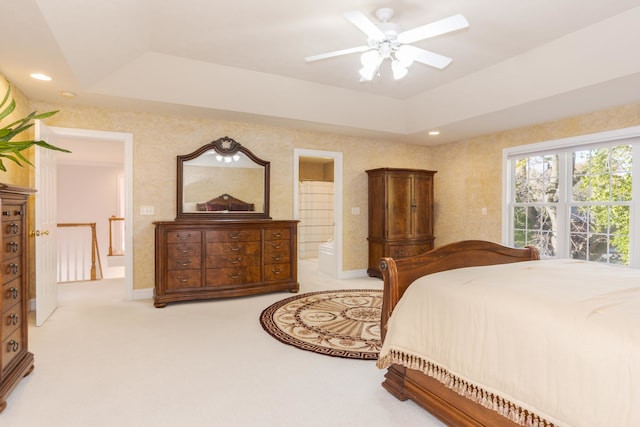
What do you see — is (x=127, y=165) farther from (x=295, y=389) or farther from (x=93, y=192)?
(x=93, y=192)

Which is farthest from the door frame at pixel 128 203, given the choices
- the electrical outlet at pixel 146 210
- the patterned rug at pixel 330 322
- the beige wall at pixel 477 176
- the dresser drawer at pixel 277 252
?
the beige wall at pixel 477 176

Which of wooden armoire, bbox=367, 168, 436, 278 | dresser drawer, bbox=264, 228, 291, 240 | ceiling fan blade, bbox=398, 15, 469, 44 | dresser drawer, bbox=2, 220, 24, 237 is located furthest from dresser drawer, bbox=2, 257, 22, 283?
wooden armoire, bbox=367, 168, 436, 278

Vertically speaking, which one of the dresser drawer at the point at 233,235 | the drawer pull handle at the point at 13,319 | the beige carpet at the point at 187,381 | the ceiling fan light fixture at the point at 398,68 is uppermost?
the ceiling fan light fixture at the point at 398,68

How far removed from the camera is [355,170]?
19.3ft

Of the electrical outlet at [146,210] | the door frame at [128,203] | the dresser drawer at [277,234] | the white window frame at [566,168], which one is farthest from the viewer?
the dresser drawer at [277,234]

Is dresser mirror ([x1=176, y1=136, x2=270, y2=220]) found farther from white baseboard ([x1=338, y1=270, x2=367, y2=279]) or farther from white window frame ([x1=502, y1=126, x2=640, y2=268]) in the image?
white window frame ([x1=502, y1=126, x2=640, y2=268])

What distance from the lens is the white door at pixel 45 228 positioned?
339 centimetres

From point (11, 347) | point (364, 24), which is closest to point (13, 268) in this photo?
point (11, 347)

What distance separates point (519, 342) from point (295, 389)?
1.40 m

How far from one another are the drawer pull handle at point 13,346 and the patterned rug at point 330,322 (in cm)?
179

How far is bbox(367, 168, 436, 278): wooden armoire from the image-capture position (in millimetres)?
5598

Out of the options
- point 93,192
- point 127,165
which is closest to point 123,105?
point 127,165

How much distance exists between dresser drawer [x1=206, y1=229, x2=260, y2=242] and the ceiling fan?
2373 mm

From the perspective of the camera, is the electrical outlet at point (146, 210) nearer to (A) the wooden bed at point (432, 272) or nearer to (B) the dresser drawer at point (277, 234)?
(B) the dresser drawer at point (277, 234)
